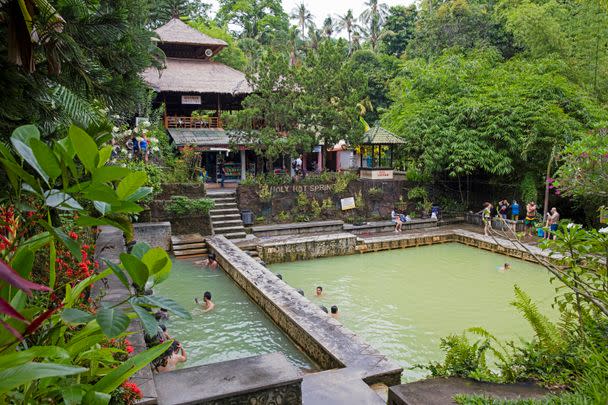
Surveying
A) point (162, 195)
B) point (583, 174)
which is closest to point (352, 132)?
point (162, 195)

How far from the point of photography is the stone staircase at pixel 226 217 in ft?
44.5

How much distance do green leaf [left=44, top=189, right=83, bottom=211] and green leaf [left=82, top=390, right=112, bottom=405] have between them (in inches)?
27.5

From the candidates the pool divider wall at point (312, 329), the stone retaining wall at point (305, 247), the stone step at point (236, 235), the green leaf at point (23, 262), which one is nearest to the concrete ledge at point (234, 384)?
the pool divider wall at point (312, 329)

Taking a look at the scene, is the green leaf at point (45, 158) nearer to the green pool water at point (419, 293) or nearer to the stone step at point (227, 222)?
the green pool water at point (419, 293)

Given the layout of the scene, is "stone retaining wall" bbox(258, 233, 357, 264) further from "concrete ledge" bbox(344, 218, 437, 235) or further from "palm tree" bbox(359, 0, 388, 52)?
"palm tree" bbox(359, 0, 388, 52)

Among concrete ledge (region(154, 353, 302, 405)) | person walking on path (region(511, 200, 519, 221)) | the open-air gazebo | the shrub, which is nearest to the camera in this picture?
concrete ledge (region(154, 353, 302, 405))

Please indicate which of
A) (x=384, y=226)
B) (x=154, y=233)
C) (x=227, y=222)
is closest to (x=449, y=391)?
(x=154, y=233)

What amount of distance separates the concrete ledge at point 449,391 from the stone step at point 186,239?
9717 mm

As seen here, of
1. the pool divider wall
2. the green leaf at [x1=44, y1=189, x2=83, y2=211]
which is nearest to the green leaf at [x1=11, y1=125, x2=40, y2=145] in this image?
the green leaf at [x1=44, y1=189, x2=83, y2=211]

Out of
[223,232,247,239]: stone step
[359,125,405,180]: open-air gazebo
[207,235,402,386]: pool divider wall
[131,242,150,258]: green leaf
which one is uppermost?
[359,125,405,180]: open-air gazebo

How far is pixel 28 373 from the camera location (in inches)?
Result: 47.3

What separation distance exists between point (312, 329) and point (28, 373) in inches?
207

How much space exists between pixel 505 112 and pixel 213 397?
14.9 metres

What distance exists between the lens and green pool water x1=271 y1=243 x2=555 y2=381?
735 centimetres
